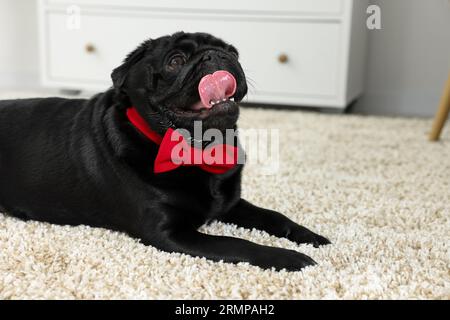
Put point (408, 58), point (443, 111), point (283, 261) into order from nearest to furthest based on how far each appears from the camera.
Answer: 1. point (283, 261)
2. point (443, 111)
3. point (408, 58)

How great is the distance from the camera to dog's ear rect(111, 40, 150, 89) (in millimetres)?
1058

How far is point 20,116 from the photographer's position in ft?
3.98

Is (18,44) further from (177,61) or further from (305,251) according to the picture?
(305,251)

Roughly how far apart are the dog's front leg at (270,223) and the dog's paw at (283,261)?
131 millimetres

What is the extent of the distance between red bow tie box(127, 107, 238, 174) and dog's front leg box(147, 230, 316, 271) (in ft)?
0.40

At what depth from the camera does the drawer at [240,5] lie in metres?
2.43

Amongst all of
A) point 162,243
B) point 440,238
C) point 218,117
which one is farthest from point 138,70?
point 440,238

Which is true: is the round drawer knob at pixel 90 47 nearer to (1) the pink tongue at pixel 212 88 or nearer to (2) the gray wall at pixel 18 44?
(2) the gray wall at pixel 18 44

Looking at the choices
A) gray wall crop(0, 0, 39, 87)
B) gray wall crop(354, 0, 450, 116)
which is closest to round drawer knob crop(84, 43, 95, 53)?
gray wall crop(0, 0, 39, 87)

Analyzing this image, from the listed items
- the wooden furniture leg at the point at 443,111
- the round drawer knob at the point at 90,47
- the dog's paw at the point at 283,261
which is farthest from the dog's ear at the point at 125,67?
the round drawer knob at the point at 90,47

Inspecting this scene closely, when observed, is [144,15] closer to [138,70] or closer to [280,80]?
[280,80]

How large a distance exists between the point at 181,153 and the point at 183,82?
12 cm

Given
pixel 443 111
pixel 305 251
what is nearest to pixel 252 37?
pixel 443 111

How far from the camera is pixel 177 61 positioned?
1.03m
